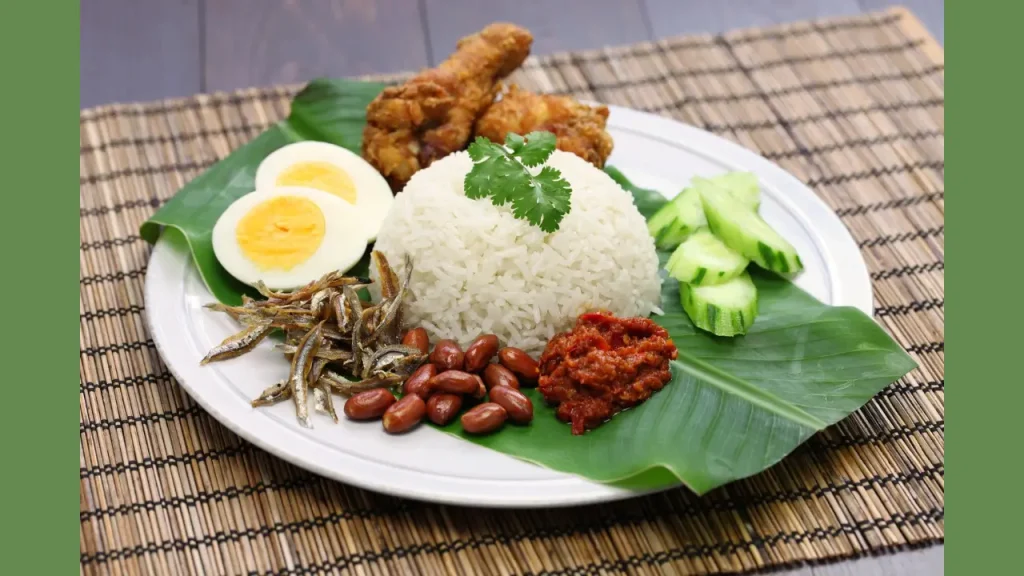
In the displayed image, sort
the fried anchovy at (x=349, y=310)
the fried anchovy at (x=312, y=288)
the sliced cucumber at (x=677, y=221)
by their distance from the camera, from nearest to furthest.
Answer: the fried anchovy at (x=349, y=310) → the fried anchovy at (x=312, y=288) → the sliced cucumber at (x=677, y=221)

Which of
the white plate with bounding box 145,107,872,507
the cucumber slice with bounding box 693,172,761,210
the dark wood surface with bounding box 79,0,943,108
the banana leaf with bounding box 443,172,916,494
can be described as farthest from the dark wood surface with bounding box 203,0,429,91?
the banana leaf with bounding box 443,172,916,494

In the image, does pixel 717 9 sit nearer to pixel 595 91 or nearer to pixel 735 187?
pixel 595 91

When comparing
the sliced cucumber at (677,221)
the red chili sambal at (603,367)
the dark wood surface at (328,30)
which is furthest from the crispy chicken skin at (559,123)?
the dark wood surface at (328,30)

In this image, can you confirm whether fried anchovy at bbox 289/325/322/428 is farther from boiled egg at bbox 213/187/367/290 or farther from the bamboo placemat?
boiled egg at bbox 213/187/367/290

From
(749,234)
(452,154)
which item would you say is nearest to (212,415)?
(452,154)

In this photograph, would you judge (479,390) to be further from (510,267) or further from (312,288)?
(312,288)

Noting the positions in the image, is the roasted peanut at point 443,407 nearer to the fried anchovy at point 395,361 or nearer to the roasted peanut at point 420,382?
the roasted peanut at point 420,382

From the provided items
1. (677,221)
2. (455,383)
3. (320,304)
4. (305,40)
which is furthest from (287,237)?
(305,40)
